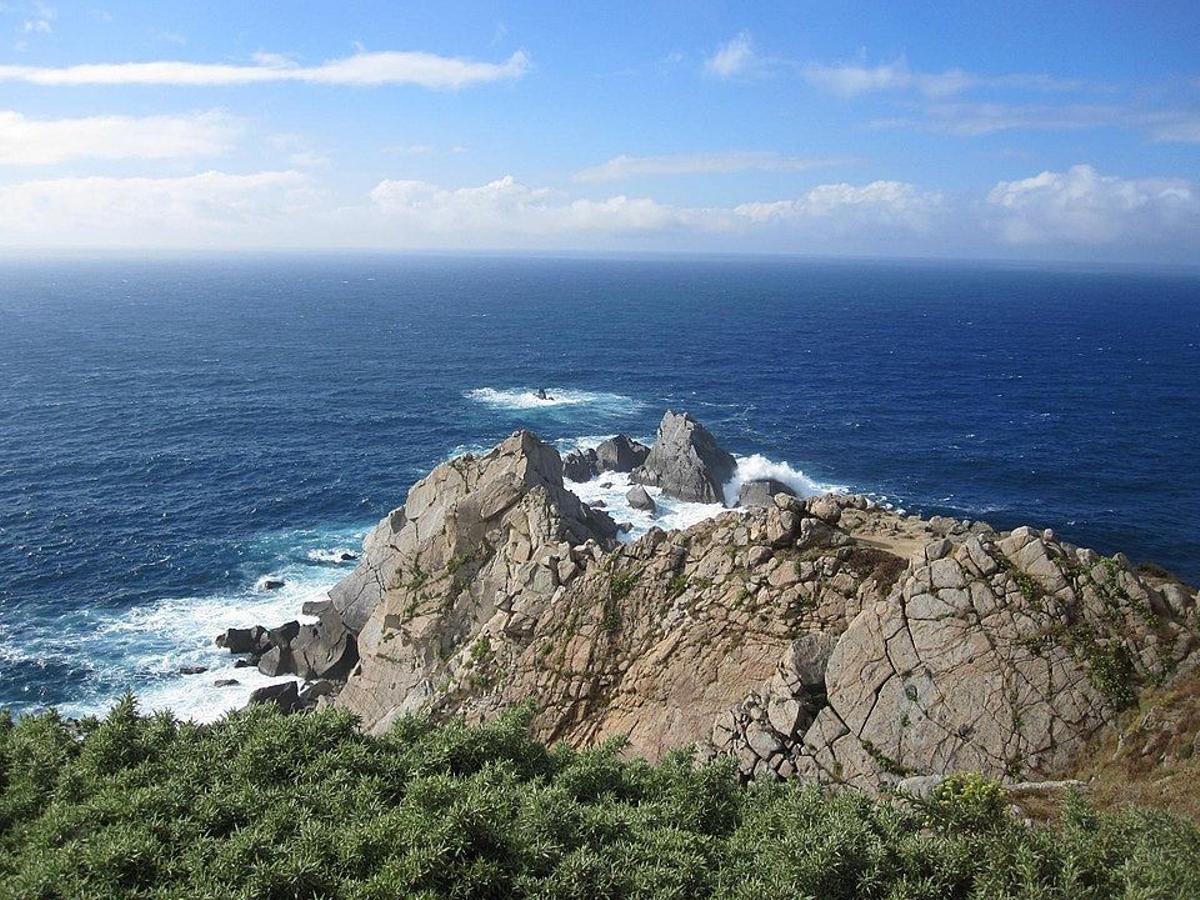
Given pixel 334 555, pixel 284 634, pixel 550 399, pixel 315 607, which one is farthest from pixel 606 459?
pixel 284 634

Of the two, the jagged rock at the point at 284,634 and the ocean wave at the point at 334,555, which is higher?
the ocean wave at the point at 334,555

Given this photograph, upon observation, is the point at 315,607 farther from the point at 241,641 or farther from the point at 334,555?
the point at 334,555

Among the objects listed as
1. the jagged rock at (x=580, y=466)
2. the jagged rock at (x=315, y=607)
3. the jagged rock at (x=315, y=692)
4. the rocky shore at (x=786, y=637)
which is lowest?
the jagged rock at (x=315, y=692)

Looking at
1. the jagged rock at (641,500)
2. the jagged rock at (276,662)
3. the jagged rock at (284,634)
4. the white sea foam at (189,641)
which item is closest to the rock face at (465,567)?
the jagged rock at (276,662)

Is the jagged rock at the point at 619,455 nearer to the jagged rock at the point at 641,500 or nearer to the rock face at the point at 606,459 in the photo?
the rock face at the point at 606,459

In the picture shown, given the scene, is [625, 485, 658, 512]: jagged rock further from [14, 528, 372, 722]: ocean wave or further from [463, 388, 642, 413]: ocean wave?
[463, 388, 642, 413]: ocean wave

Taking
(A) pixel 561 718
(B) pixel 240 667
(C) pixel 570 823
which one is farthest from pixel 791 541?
(B) pixel 240 667
